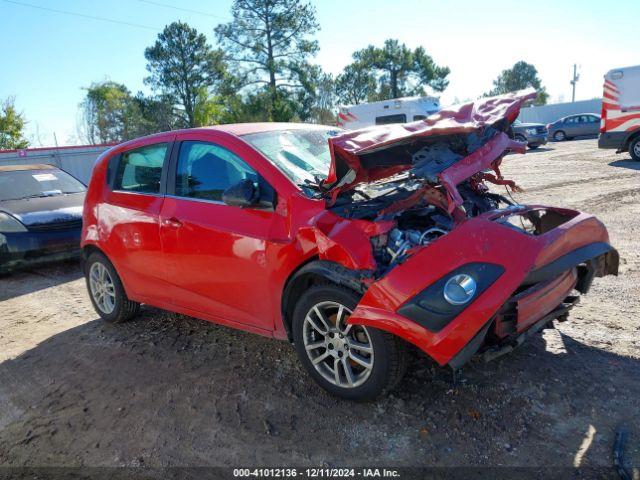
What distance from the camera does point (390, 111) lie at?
18.8 m

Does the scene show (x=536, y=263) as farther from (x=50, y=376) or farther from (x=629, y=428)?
(x=50, y=376)

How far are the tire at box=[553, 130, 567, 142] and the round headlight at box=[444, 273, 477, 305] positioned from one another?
29.5 meters

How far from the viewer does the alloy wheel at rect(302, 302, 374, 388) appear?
3057 mm

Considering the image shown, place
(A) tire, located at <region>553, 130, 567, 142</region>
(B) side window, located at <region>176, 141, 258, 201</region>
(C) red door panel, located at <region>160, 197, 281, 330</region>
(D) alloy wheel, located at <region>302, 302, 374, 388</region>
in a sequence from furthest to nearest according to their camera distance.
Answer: (A) tire, located at <region>553, 130, 567, 142</region>
(B) side window, located at <region>176, 141, 258, 201</region>
(C) red door panel, located at <region>160, 197, 281, 330</region>
(D) alloy wheel, located at <region>302, 302, 374, 388</region>

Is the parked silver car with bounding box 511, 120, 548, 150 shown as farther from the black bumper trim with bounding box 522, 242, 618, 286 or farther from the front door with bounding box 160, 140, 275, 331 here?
the front door with bounding box 160, 140, 275, 331

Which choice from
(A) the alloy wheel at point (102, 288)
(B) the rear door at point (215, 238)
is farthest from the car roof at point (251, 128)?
(A) the alloy wheel at point (102, 288)

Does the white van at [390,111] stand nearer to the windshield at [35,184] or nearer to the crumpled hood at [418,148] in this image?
the windshield at [35,184]

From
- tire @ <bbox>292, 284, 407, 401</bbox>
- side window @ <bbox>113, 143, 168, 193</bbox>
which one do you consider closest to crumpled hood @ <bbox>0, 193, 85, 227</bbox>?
side window @ <bbox>113, 143, 168, 193</bbox>

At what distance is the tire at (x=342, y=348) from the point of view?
292 cm

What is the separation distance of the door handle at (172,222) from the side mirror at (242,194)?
700 mm

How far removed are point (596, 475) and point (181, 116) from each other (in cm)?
3915

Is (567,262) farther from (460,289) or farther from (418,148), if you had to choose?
(418,148)

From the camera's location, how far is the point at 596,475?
241cm

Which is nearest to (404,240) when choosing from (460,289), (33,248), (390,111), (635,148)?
(460,289)
